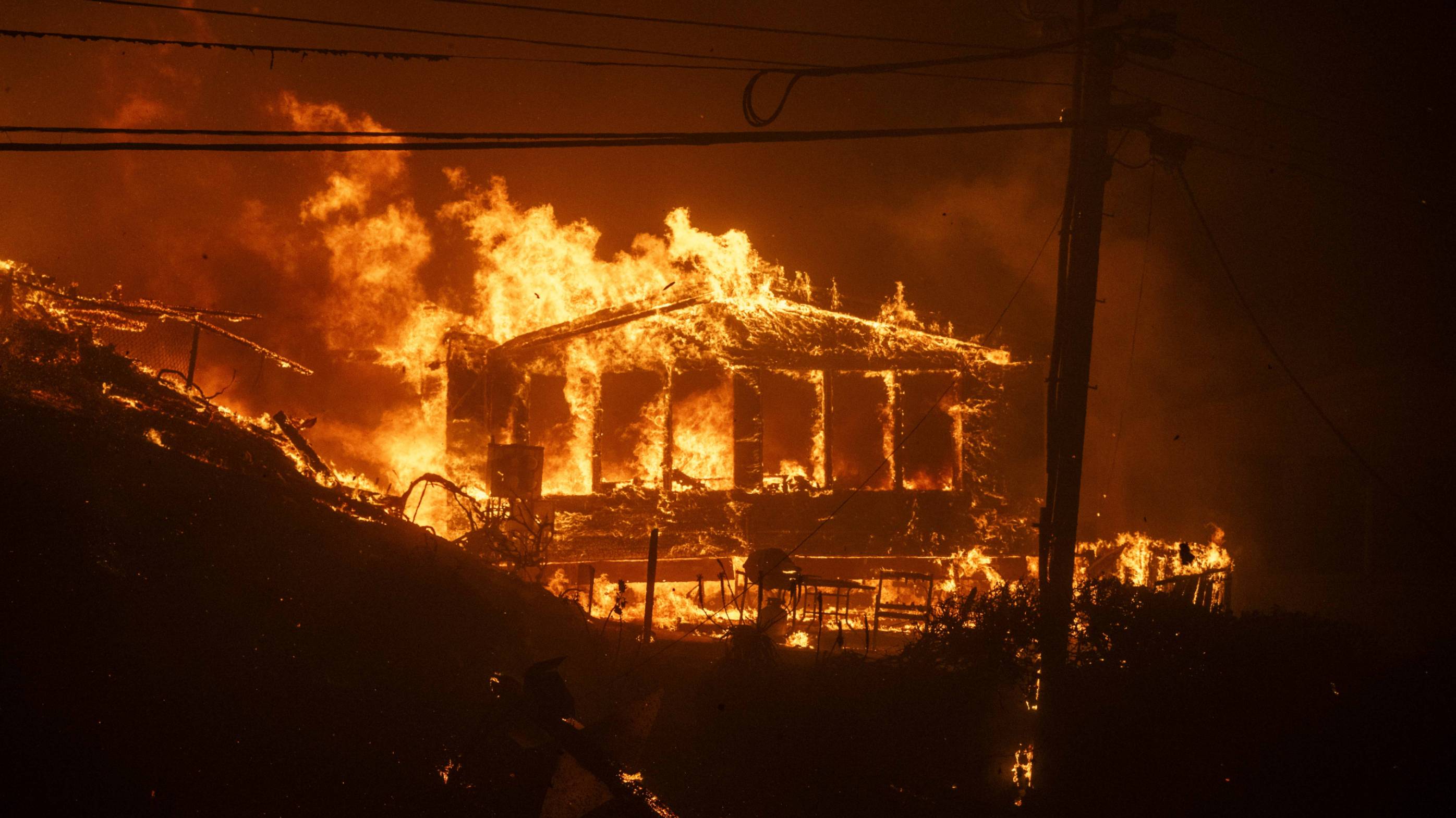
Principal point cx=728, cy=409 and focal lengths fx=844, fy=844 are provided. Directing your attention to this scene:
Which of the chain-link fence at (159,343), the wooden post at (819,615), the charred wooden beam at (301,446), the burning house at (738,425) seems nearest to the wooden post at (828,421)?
the burning house at (738,425)

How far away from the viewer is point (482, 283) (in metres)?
23.3

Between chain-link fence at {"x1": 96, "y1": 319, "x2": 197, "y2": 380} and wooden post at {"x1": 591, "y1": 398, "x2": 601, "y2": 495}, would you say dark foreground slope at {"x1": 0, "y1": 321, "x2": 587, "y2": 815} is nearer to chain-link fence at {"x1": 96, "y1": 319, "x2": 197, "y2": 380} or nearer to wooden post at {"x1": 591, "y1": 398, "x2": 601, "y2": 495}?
chain-link fence at {"x1": 96, "y1": 319, "x2": 197, "y2": 380}

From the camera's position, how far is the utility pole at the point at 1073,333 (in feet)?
28.5

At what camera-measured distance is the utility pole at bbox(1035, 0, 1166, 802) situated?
28.5ft

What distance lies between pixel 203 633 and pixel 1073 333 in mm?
9280

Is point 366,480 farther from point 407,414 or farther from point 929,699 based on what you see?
point 929,699

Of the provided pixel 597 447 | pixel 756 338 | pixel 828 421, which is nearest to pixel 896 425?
pixel 828 421

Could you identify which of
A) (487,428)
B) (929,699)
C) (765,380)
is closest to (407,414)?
(487,428)

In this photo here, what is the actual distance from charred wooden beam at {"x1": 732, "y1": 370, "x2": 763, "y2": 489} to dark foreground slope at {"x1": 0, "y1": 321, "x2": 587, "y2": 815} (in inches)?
308

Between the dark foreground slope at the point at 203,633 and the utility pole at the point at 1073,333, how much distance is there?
6113 millimetres

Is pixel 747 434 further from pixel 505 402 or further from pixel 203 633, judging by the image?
pixel 203 633

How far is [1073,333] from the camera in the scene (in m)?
8.84

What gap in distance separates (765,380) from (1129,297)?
15332 millimetres

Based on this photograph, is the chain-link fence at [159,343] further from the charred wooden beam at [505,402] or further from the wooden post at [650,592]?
the wooden post at [650,592]
